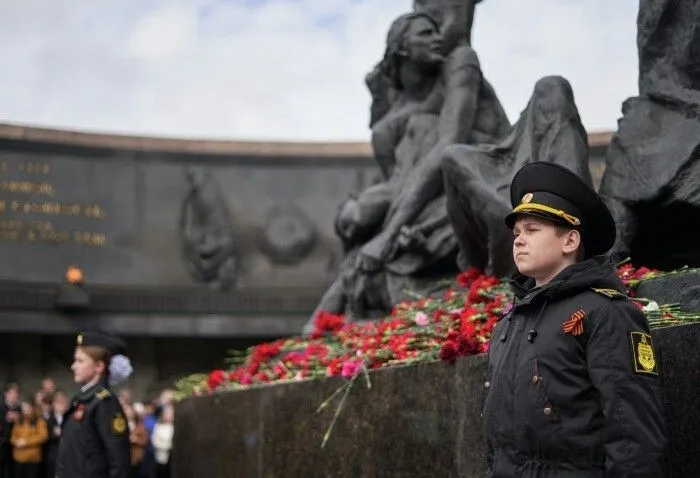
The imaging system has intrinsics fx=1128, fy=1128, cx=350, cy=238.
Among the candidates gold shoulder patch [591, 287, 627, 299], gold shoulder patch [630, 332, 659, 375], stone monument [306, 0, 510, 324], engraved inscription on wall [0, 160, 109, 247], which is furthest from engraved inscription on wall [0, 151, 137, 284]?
gold shoulder patch [630, 332, 659, 375]

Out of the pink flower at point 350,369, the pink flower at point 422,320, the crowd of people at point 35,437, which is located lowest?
the crowd of people at point 35,437

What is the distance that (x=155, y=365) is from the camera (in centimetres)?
1927

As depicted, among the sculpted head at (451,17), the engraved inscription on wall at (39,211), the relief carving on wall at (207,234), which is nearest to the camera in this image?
the sculpted head at (451,17)

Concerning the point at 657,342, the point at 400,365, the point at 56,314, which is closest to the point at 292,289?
the point at 56,314

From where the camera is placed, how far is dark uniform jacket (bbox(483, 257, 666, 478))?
2.34 meters

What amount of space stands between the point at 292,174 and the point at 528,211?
17492mm

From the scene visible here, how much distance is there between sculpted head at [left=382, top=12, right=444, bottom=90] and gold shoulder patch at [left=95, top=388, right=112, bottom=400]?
354 cm

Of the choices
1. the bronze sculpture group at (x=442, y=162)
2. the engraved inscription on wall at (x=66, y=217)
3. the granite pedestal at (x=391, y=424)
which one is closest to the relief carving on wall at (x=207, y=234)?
the engraved inscription on wall at (x=66, y=217)

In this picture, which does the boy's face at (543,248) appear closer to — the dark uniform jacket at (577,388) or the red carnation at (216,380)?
A: the dark uniform jacket at (577,388)

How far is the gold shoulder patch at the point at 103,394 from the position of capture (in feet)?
17.4

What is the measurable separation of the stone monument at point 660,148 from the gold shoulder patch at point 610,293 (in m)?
2.11

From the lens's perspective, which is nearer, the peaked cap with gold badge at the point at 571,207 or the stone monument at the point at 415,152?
the peaked cap with gold badge at the point at 571,207

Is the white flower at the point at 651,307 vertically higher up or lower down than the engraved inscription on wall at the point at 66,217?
lower down

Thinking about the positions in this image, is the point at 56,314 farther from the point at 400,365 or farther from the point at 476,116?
the point at 400,365
